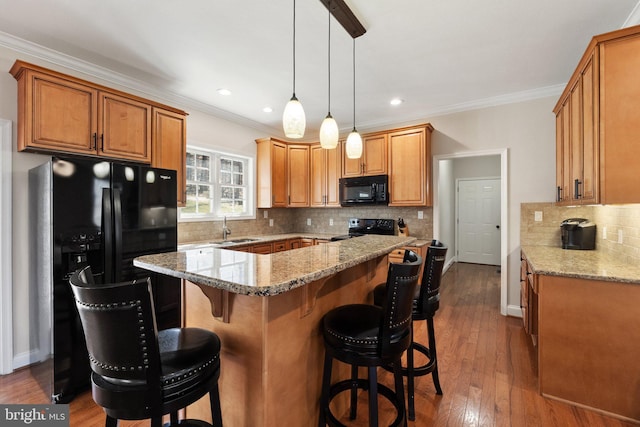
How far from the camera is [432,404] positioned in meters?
1.95

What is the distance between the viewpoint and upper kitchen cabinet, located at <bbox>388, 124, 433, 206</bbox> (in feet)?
12.7

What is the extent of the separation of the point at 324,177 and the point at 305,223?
1086mm

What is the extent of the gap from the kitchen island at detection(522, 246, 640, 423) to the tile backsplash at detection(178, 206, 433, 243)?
218 centimetres

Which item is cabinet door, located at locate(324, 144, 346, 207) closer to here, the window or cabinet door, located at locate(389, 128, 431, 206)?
cabinet door, located at locate(389, 128, 431, 206)

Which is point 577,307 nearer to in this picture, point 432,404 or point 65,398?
point 432,404

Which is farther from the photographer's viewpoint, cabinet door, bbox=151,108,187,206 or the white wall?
the white wall

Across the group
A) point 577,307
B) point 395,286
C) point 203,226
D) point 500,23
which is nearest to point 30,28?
point 203,226

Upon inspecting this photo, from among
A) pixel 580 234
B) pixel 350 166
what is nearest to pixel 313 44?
pixel 350 166

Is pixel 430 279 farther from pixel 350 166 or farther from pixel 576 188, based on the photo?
pixel 350 166

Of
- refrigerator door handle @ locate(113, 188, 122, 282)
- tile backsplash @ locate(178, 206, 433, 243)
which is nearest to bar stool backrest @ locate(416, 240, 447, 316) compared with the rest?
refrigerator door handle @ locate(113, 188, 122, 282)

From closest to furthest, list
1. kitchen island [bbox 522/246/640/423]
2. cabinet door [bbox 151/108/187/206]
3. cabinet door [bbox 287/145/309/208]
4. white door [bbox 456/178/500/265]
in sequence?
kitchen island [bbox 522/246/640/423]
cabinet door [bbox 151/108/187/206]
cabinet door [bbox 287/145/309/208]
white door [bbox 456/178/500/265]

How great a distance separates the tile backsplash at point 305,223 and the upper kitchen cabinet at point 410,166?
0.39 meters

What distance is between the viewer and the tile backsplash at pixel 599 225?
2.15m

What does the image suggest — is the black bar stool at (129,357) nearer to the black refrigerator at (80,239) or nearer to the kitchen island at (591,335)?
the black refrigerator at (80,239)
